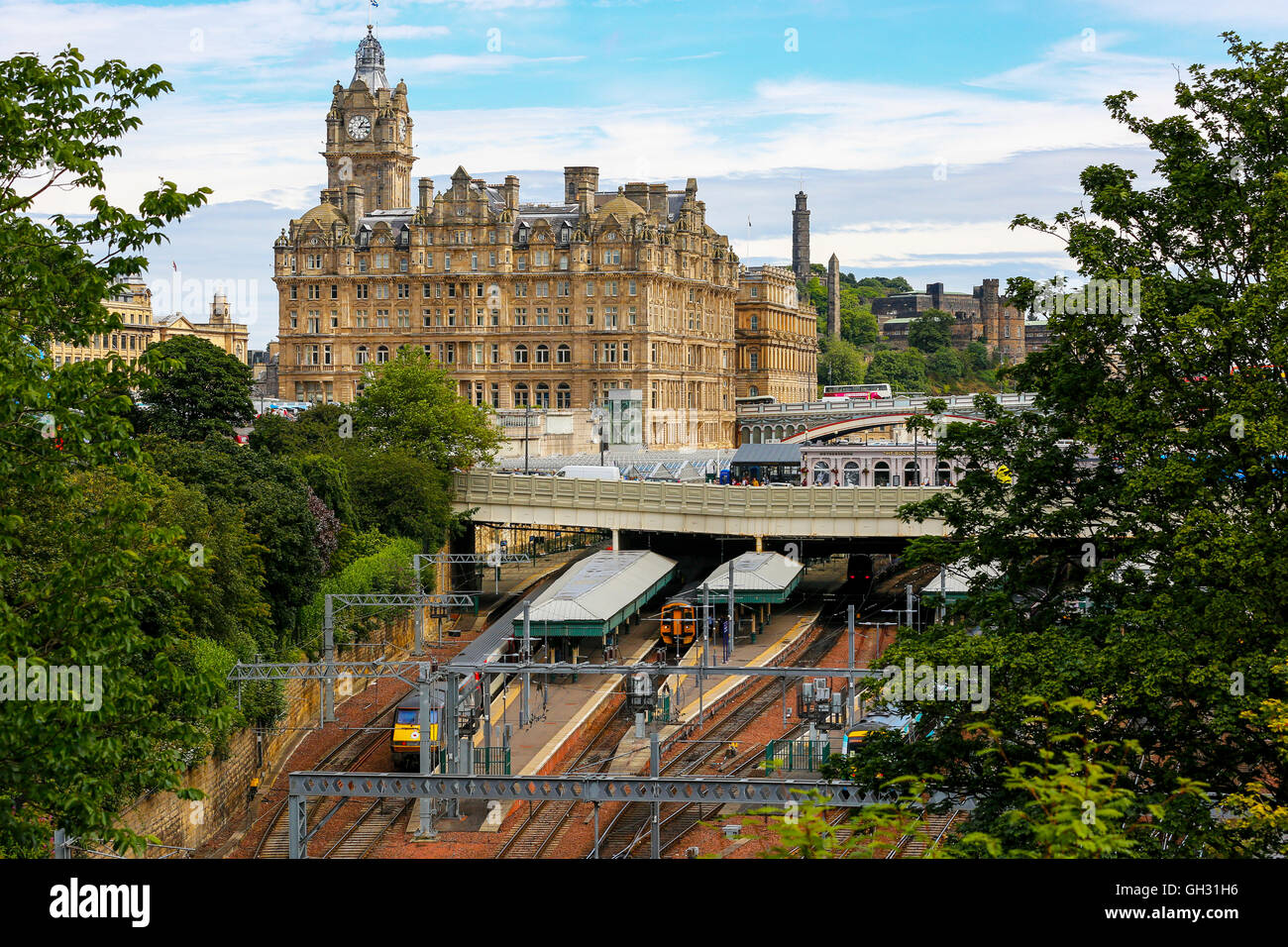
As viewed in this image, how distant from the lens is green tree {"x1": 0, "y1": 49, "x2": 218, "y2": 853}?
1667 centimetres

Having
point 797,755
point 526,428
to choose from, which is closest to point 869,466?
point 526,428

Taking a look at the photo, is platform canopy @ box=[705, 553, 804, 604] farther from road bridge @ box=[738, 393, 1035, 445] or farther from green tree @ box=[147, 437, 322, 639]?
road bridge @ box=[738, 393, 1035, 445]

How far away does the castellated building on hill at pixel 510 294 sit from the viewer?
138m

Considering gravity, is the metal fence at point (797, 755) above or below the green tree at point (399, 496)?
below

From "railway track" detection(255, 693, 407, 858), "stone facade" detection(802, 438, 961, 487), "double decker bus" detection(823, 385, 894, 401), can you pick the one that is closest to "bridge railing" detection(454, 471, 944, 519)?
"stone facade" detection(802, 438, 961, 487)

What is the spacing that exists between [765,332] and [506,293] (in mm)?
40796

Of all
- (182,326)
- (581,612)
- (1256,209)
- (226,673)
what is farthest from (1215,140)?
(182,326)

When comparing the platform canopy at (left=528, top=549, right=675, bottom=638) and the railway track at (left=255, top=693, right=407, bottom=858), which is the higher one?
the platform canopy at (left=528, top=549, right=675, bottom=638)

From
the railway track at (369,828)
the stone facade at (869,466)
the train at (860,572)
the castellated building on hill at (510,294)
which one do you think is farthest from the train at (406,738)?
the castellated building on hill at (510,294)

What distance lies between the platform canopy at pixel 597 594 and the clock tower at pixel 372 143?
302 ft

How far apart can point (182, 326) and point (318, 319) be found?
49412mm

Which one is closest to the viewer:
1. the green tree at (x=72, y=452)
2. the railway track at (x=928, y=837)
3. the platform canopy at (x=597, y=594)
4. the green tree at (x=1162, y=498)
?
the green tree at (x=72, y=452)

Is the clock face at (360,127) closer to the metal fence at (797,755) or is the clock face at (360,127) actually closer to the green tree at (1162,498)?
the metal fence at (797,755)

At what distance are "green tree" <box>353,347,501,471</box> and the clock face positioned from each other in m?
75.4
